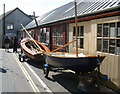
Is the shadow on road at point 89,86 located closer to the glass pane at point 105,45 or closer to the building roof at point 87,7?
the glass pane at point 105,45

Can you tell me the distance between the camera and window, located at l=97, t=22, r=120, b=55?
6949mm

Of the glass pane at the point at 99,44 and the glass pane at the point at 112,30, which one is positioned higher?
A: the glass pane at the point at 112,30

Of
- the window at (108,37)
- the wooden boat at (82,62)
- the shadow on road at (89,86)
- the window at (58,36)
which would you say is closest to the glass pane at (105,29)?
the window at (108,37)

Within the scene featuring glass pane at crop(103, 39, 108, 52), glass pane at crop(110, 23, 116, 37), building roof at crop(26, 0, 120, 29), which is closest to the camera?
glass pane at crop(110, 23, 116, 37)

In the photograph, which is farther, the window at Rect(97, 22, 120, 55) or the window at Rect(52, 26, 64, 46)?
the window at Rect(52, 26, 64, 46)

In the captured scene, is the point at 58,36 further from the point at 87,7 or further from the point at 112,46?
the point at 112,46

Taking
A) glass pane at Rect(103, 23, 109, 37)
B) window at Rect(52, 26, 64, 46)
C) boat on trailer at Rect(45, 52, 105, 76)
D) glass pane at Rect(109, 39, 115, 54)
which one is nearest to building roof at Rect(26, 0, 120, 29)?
glass pane at Rect(103, 23, 109, 37)

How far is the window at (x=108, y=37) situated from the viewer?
274 inches

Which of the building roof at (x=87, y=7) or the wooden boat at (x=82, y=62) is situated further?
the building roof at (x=87, y=7)

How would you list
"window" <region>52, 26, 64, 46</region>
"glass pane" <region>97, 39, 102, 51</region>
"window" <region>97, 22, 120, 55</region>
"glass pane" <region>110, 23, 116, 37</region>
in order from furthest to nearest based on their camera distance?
1. "window" <region>52, 26, 64, 46</region>
2. "glass pane" <region>97, 39, 102, 51</region>
3. "glass pane" <region>110, 23, 116, 37</region>
4. "window" <region>97, 22, 120, 55</region>

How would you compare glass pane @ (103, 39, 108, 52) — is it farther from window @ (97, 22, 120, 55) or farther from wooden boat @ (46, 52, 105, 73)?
wooden boat @ (46, 52, 105, 73)

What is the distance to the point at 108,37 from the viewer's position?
7.47m

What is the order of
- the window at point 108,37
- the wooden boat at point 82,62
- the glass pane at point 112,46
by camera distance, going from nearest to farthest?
the wooden boat at point 82,62 → the window at point 108,37 → the glass pane at point 112,46

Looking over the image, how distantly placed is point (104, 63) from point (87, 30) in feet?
7.87
